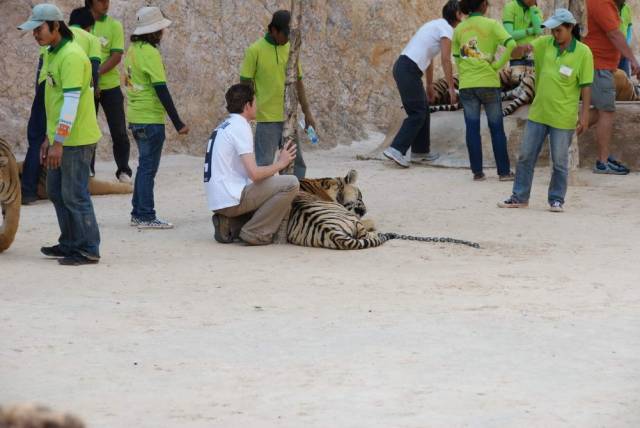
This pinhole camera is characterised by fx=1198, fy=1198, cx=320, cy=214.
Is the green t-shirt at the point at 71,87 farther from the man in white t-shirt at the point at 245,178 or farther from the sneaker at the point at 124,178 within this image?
the sneaker at the point at 124,178

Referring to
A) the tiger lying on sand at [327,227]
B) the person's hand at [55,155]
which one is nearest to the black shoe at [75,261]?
the person's hand at [55,155]

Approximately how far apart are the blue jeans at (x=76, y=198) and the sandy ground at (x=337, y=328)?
204 mm

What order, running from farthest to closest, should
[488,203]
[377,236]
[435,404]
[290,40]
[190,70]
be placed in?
[190,70]
[488,203]
[290,40]
[377,236]
[435,404]

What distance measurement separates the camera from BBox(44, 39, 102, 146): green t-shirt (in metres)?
7.79

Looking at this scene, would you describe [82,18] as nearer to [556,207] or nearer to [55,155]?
[55,155]

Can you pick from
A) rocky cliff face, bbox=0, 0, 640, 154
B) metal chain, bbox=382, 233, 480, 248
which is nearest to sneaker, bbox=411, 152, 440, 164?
rocky cliff face, bbox=0, 0, 640, 154

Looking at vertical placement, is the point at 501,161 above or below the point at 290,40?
below

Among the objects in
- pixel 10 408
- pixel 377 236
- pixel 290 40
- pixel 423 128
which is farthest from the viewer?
pixel 423 128

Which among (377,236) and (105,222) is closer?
(377,236)

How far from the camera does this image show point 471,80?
40.4 feet

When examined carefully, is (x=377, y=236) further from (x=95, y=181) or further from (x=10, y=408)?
(x=10, y=408)

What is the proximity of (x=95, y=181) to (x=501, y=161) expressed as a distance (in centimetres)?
417

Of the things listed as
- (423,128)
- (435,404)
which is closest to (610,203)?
(423,128)

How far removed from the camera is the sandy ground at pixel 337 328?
4.82 meters
